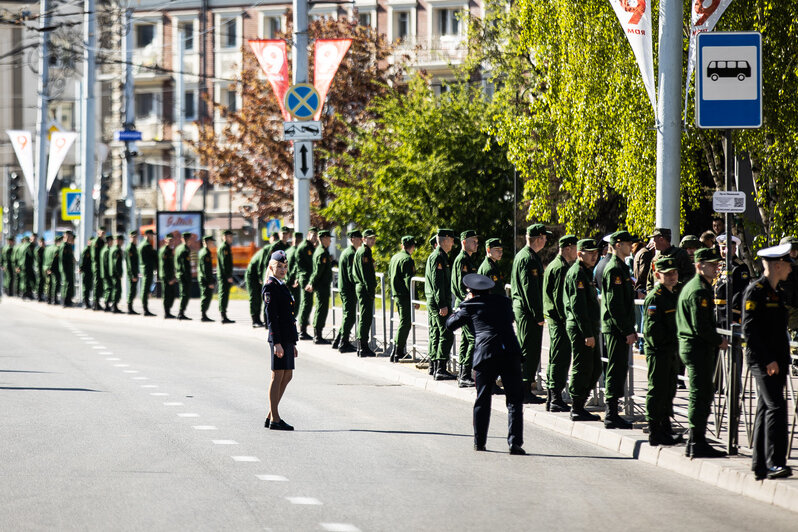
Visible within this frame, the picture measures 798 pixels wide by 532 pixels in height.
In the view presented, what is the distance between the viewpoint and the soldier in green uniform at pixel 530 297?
1391 centimetres

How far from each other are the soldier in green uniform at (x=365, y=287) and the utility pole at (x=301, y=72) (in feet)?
15.4

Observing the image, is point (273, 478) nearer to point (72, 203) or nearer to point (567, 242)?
point (567, 242)

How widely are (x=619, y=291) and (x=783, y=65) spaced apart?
760 cm

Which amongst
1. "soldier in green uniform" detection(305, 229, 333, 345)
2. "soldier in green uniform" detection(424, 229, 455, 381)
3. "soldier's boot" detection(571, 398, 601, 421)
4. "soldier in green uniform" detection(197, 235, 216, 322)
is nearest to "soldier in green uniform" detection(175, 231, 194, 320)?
"soldier in green uniform" detection(197, 235, 216, 322)

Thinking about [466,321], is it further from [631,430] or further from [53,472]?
[53,472]

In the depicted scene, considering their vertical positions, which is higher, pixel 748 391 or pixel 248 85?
pixel 248 85

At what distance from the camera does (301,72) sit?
2505 centimetres

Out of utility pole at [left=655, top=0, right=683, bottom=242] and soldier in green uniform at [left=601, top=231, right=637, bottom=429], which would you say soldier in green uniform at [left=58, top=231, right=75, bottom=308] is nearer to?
utility pole at [left=655, top=0, right=683, bottom=242]

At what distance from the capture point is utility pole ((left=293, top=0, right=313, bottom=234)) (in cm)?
2469

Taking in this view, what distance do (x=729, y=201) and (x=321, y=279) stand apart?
12.1 metres

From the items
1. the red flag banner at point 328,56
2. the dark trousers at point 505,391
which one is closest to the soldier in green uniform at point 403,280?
the red flag banner at point 328,56

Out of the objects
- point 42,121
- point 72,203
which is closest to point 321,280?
point 72,203

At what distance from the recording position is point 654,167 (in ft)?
62.3

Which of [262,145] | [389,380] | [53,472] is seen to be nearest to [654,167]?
[389,380]
